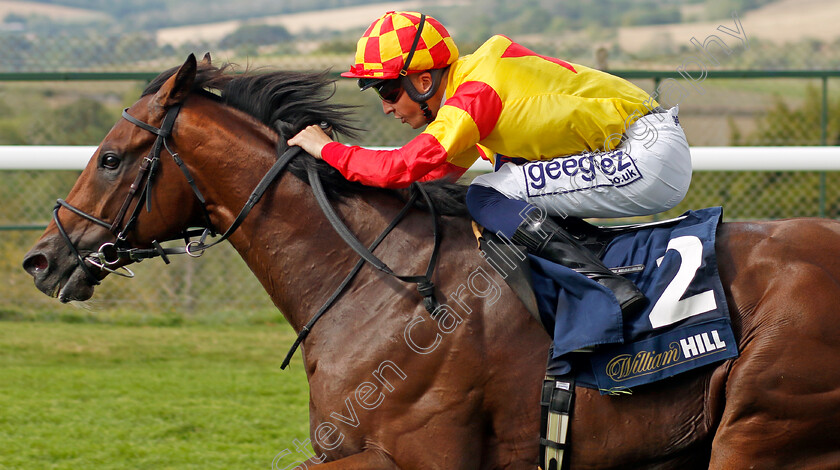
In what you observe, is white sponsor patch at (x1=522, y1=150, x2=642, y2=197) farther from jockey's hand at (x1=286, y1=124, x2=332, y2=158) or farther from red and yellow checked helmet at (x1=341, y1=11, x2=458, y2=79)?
jockey's hand at (x1=286, y1=124, x2=332, y2=158)

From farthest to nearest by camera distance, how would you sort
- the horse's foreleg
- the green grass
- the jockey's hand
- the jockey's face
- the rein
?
the green grass < the jockey's face < the jockey's hand < the rein < the horse's foreleg

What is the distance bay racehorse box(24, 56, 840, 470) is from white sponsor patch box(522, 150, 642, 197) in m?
0.29

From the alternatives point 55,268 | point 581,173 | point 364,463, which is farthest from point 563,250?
point 55,268

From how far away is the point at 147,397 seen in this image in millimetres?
4785

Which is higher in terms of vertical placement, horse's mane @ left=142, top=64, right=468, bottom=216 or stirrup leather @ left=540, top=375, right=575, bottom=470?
horse's mane @ left=142, top=64, right=468, bottom=216

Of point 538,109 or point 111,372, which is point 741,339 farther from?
point 111,372

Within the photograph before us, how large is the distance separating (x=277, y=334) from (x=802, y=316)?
14.8ft

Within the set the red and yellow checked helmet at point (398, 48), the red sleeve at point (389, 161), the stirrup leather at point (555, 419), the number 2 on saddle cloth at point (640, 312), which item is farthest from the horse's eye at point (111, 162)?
the stirrup leather at point (555, 419)

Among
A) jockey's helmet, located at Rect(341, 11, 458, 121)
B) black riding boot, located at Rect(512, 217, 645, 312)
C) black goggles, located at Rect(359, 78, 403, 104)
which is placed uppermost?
jockey's helmet, located at Rect(341, 11, 458, 121)

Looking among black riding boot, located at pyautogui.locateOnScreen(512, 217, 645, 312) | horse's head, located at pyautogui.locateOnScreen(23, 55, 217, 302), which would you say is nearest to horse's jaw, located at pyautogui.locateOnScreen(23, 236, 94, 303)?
horse's head, located at pyautogui.locateOnScreen(23, 55, 217, 302)

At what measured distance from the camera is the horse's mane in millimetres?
2830

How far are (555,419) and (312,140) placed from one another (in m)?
1.16

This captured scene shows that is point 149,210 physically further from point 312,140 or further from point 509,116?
point 509,116

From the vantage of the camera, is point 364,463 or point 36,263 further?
point 36,263
